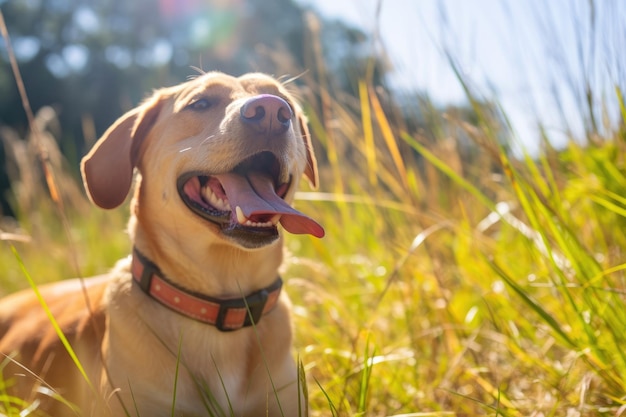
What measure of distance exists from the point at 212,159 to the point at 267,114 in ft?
0.79

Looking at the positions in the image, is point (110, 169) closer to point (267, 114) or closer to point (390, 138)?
point (267, 114)

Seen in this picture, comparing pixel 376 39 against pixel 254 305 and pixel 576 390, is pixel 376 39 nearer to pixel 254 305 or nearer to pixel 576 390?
pixel 254 305

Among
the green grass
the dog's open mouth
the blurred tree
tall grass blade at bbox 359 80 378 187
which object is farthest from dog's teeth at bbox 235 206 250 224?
the blurred tree

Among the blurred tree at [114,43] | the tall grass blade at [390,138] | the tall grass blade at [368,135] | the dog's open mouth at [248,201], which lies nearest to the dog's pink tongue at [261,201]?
the dog's open mouth at [248,201]

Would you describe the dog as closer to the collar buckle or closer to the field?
the collar buckle

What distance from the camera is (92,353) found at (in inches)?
87.0

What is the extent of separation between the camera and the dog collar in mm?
2098

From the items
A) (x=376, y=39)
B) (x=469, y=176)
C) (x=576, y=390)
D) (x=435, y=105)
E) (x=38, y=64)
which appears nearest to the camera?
(x=576, y=390)

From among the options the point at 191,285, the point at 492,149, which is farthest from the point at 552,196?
the point at 191,285

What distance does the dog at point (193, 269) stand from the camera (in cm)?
201

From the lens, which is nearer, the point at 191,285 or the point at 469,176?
A: the point at 191,285

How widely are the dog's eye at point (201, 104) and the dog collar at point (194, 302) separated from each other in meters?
0.60

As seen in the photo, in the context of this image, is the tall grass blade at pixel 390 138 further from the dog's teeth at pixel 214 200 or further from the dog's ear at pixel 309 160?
the dog's teeth at pixel 214 200

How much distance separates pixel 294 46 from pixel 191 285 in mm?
18199
